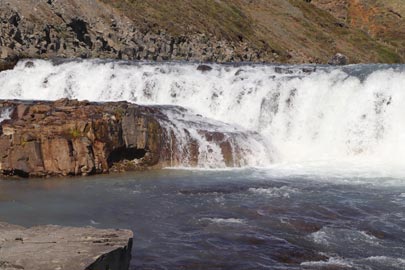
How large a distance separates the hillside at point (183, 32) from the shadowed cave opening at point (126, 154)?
17010mm

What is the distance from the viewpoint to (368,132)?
22.0m

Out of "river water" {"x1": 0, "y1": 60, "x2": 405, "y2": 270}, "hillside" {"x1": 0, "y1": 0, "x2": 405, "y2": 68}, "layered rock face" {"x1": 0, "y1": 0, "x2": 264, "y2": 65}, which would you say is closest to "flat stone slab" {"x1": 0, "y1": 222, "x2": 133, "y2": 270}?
"river water" {"x1": 0, "y1": 60, "x2": 405, "y2": 270}

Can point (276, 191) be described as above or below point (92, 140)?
below

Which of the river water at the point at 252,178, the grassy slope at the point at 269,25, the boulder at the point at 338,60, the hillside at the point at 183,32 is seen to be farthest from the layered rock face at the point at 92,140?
the boulder at the point at 338,60

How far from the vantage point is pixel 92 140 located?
18.3 m

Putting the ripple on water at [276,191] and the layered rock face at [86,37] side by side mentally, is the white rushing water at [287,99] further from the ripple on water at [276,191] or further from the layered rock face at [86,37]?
the layered rock face at [86,37]

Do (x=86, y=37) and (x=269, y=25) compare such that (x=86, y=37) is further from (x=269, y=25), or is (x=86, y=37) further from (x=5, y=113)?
(x=269, y=25)

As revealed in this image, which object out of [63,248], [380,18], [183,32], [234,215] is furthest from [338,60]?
[63,248]

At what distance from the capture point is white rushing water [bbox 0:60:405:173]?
2169cm

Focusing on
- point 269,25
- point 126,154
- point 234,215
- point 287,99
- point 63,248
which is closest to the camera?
point 63,248

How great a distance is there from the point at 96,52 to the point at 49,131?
87.7ft

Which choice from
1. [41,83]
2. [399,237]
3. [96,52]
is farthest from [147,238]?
[96,52]

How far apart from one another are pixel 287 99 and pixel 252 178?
757 cm

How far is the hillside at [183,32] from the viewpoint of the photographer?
40.5m
